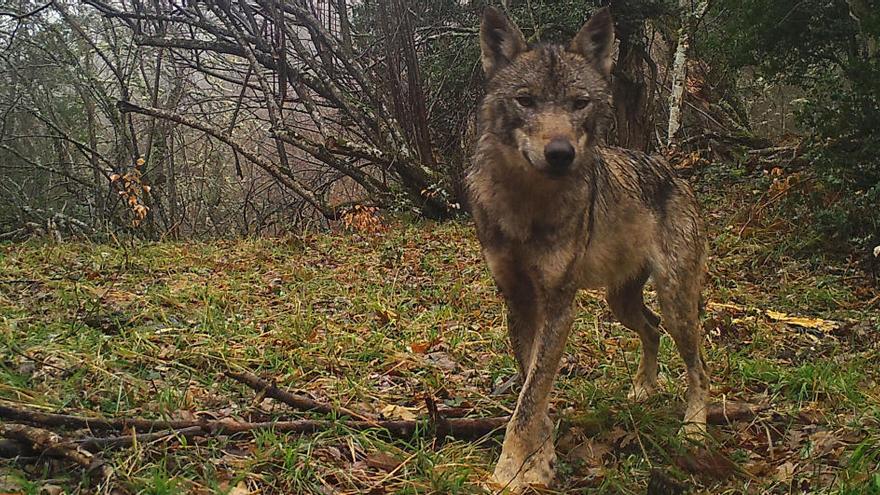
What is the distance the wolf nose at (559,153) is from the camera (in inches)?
127

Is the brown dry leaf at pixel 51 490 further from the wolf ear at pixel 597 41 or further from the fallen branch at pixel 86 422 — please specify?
the wolf ear at pixel 597 41

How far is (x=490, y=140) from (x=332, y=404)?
165 centimetres

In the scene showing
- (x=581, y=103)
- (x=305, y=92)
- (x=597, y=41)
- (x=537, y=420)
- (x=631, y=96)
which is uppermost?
(x=597, y=41)

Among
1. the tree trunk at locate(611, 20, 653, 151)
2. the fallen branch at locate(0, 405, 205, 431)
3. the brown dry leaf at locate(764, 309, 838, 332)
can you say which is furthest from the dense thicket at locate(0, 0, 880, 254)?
the fallen branch at locate(0, 405, 205, 431)

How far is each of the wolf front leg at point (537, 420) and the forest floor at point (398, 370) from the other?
0.50 feet

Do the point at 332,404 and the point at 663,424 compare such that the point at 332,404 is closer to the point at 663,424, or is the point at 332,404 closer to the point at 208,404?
the point at 208,404

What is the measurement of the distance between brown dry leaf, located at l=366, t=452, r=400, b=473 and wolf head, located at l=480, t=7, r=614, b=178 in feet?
4.99

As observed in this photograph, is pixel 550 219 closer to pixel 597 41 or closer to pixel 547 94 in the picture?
pixel 547 94

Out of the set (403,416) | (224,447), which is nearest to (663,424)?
(403,416)

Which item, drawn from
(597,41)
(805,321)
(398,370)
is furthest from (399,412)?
(805,321)

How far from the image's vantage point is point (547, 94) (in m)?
3.50

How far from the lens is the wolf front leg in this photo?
10.8 feet

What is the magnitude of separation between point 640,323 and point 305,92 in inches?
360

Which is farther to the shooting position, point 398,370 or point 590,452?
point 398,370
